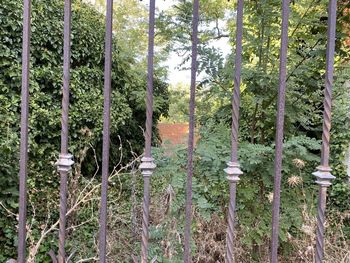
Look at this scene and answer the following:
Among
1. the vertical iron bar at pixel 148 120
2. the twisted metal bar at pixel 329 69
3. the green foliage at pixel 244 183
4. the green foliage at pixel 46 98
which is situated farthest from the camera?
the green foliage at pixel 46 98

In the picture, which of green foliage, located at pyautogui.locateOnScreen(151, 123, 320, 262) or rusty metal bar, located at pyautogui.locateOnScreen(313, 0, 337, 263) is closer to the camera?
rusty metal bar, located at pyautogui.locateOnScreen(313, 0, 337, 263)

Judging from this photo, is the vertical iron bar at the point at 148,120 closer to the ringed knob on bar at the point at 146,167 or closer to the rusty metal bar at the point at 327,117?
the ringed knob on bar at the point at 146,167

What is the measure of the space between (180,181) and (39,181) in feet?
7.62

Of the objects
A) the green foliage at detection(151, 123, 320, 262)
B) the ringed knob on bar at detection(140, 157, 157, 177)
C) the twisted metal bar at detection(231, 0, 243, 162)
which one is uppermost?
the twisted metal bar at detection(231, 0, 243, 162)

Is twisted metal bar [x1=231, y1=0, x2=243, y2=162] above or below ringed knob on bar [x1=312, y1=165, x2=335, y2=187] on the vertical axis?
above

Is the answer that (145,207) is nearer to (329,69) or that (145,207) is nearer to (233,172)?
(233,172)

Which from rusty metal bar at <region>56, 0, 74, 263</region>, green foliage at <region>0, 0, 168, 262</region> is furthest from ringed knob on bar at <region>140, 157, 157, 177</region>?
green foliage at <region>0, 0, 168, 262</region>

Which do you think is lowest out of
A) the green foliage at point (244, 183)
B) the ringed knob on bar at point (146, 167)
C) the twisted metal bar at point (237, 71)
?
the green foliage at point (244, 183)

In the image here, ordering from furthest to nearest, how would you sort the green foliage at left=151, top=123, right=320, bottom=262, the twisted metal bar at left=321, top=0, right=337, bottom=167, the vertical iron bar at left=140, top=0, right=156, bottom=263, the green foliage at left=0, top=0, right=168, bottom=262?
the green foliage at left=0, top=0, right=168, bottom=262, the green foliage at left=151, top=123, right=320, bottom=262, the vertical iron bar at left=140, top=0, right=156, bottom=263, the twisted metal bar at left=321, top=0, right=337, bottom=167

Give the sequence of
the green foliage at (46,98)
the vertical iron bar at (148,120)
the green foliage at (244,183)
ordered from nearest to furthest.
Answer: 1. the vertical iron bar at (148,120)
2. the green foliage at (244,183)
3. the green foliage at (46,98)

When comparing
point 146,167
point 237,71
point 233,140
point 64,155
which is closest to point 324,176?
point 233,140

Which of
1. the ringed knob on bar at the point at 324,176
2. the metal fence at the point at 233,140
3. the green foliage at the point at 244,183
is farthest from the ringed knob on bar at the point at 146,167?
the green foliage at the point at 244,183

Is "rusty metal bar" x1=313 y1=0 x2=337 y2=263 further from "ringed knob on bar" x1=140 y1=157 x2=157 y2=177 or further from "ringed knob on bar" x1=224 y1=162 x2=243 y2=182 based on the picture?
"ringed knob on bar" x1=140 y1=157 x2=157 y2=177

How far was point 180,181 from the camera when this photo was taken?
234cm
